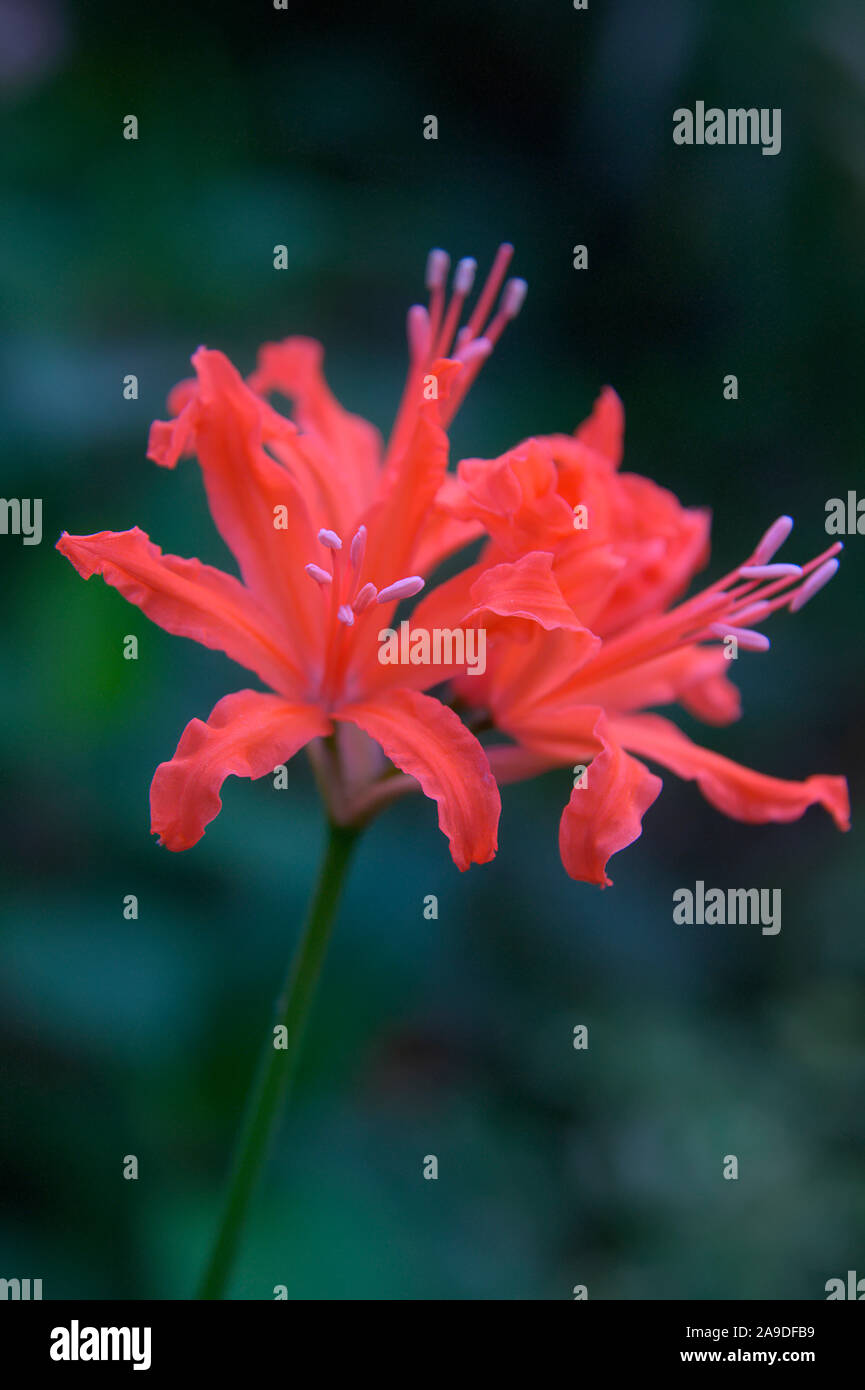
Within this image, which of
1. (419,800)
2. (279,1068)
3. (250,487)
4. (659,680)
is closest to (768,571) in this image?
(659,680)

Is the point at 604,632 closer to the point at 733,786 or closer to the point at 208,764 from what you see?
the point at 733,786

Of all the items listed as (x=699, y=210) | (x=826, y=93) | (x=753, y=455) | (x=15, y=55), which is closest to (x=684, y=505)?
(x=753, y=455)

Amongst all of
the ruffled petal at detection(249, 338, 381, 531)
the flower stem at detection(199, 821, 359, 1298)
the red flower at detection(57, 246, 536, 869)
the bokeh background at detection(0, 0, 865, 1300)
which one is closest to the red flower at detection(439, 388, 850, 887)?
the red flower at detection(57, 246, 536, 869)

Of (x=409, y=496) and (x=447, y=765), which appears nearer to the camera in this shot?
(x=447, y=765)

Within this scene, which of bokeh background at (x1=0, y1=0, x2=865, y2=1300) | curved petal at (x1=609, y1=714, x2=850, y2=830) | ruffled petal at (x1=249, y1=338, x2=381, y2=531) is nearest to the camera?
curved petal at (x1=609, y1=714, x2=850, y2=830)

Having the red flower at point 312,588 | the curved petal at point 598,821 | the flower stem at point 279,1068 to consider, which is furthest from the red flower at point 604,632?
the flower stem at point 279,1068

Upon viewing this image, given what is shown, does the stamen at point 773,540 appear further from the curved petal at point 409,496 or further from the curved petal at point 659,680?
the curved petal at point 409,496

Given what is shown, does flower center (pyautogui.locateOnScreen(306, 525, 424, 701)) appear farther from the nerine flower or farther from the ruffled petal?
the ruffled petal
